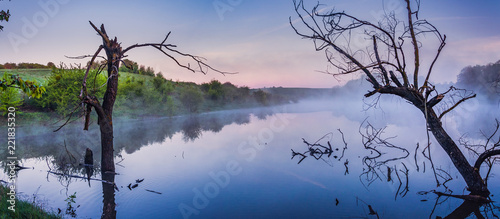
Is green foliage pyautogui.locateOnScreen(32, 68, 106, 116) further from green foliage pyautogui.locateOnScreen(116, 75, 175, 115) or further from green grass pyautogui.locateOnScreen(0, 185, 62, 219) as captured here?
green grass pyautogui.locateOnScreen(0, 185, 62, 219)

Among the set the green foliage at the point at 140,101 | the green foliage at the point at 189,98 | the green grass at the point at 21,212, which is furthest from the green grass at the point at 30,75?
the green grass at the point at 21,212

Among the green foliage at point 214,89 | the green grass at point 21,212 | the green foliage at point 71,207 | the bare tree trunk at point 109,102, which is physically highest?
the green foliage at point 214,89

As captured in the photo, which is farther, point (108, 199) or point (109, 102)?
point (109, 102)

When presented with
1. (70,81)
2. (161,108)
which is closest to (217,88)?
(161,108)

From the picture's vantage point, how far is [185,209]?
586 cm

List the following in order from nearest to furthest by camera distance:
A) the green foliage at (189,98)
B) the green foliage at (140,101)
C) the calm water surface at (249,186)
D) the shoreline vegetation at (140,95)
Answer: the calm water surface at (249,186), the shoreline vegetation at (140,95), the green foliage at (140,101), the green foliage at (189,98)

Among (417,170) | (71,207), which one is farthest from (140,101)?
(417,170)

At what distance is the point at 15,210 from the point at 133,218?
6.58ft

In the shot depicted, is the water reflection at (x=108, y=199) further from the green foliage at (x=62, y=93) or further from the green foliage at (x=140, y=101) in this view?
the green foliage at (x=140, y=101)

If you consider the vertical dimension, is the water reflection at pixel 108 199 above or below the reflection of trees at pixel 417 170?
below

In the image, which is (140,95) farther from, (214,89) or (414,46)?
(414,46)

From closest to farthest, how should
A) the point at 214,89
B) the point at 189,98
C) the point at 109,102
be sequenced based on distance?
the point at 109,102 < the point at 189,98 < the point at 214,89

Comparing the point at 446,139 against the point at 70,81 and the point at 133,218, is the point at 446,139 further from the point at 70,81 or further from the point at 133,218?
the point at 70,81

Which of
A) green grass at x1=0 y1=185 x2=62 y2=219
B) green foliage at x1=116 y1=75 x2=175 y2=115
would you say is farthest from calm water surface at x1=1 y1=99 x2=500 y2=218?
green foliage at x1=116 y1=75 x2=175 y2=115
